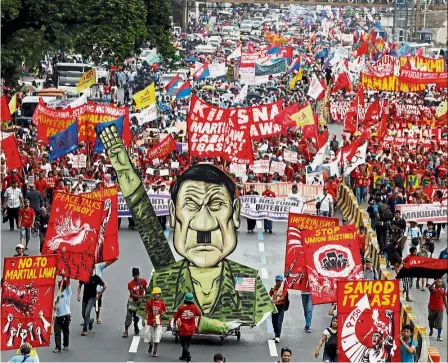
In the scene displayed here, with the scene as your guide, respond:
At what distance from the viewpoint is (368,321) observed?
19109mm

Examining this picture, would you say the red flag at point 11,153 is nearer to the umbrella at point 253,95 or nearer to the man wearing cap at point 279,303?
the man wearing cap at point 279,303

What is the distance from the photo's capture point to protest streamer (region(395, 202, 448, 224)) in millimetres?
30109

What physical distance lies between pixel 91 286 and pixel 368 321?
526 centimetres

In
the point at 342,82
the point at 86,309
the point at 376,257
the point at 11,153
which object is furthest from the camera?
the point at 342,82

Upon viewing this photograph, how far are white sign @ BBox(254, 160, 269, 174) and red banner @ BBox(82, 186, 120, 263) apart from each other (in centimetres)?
1119

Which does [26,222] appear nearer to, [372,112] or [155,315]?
[155,315]

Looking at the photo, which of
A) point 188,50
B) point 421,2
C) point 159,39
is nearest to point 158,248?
point 159,39

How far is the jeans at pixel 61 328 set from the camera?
862 inches

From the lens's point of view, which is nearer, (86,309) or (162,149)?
(86,309)

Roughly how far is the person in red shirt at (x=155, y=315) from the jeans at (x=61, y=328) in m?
1.13

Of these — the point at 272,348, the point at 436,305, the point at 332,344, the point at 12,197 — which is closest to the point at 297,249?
the point at 272,348

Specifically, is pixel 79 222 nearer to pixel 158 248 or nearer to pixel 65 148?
pixel 158 248

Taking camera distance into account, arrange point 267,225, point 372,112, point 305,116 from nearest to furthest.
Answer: point 267,225 → point 305,116 → point 372,112

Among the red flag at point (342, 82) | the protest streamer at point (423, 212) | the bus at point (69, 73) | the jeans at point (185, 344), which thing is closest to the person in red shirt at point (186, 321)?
the jeans at point (185, 344)
